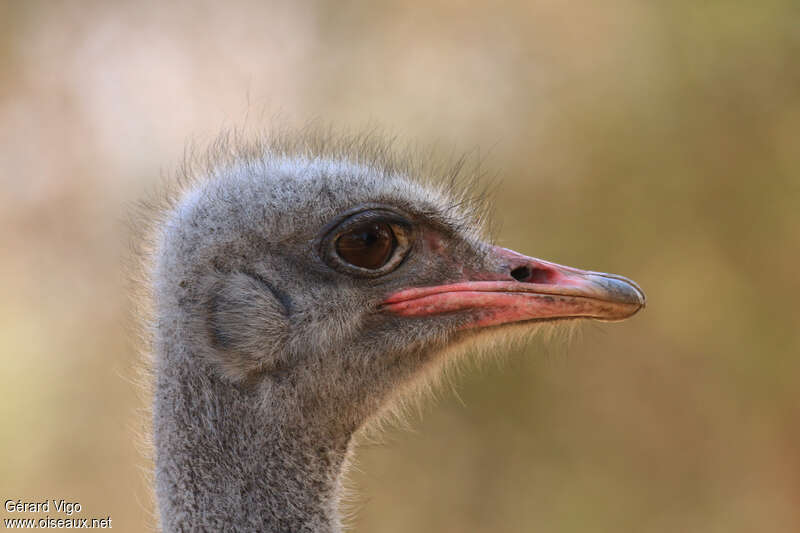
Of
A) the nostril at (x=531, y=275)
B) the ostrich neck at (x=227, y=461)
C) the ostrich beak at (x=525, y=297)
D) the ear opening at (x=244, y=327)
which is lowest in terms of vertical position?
the ostrich neck at (x=227, y=461)

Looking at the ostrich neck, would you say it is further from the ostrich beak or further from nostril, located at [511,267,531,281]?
nostril, located at [511,267,531,281]

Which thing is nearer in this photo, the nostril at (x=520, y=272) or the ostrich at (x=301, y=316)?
the ostrich at (x=301, y=316)

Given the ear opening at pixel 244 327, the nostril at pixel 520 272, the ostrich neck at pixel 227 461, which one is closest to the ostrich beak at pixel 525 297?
the nostril at pixel 520 272

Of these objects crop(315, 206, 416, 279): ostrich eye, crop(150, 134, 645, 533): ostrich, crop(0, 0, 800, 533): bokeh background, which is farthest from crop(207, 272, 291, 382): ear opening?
crop(0, 0, 800, 533): bokeh background

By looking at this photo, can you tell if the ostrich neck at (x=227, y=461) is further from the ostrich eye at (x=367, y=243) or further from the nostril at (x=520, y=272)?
the nostril at (x=520, y=272)

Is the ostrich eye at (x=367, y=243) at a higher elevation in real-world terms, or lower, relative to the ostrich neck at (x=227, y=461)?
higher

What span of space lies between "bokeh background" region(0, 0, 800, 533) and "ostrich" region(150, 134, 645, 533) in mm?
3683

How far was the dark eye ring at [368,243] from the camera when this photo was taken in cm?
210

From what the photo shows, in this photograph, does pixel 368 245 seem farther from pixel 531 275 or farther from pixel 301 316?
pixel 531 275

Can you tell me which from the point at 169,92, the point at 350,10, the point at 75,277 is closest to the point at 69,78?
the point at 169,92

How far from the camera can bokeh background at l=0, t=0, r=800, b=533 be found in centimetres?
603

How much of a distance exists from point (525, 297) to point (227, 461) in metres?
0.69

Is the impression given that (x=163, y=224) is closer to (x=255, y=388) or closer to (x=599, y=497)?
(x=255, y=388)

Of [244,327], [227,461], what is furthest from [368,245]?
[227,461]
